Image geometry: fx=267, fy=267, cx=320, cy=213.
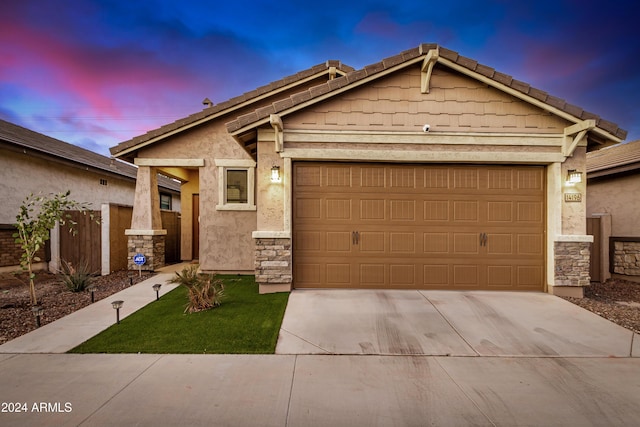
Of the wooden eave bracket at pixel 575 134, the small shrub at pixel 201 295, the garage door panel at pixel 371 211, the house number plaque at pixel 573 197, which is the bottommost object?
the small shrub at pixel 201 295

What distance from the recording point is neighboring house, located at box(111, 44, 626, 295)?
18.9 ft

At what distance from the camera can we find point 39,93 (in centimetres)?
1903

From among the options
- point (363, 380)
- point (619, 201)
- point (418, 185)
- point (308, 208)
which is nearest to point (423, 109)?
point (418, 185)

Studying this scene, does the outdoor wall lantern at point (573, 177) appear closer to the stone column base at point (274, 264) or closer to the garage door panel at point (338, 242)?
the garage door panel at point (338, 242)

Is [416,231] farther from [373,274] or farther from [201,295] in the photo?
[201,295]

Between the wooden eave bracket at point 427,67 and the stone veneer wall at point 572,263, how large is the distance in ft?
14.5

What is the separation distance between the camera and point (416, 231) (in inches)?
236

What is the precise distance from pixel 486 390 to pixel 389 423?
47.8 inches

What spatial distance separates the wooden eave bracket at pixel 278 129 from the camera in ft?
17.7

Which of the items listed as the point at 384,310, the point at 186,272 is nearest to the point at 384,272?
the point at 384,310

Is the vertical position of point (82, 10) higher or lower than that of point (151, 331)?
higher

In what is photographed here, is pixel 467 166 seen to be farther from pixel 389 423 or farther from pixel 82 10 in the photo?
pixel 82 10

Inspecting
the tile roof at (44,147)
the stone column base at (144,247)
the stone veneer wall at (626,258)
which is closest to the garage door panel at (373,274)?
the stone column base at (144,247)

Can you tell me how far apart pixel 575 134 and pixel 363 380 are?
6.63m
